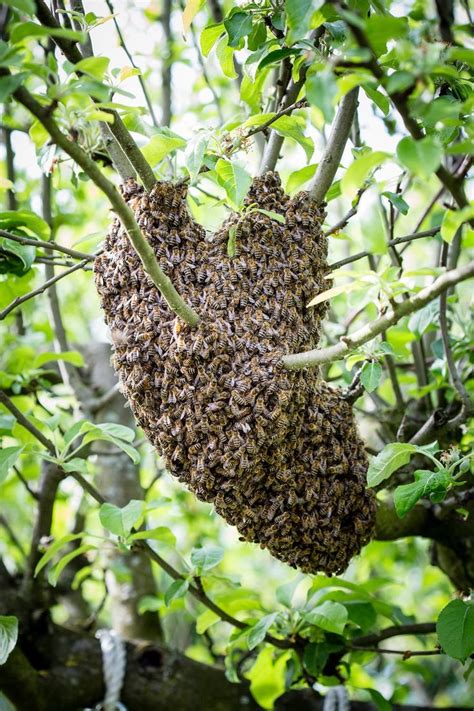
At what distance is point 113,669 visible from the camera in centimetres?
323

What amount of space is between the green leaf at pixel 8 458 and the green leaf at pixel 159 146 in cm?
97

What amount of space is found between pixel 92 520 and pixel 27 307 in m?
3.91

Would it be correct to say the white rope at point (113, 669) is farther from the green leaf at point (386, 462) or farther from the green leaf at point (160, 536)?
the green leaf at point (386, 462)

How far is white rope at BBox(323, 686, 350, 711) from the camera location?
3.21 meters

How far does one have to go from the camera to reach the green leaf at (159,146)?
218cm

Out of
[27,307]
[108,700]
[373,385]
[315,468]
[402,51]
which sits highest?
[27,307]

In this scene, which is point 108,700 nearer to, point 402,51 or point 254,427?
point 254,427

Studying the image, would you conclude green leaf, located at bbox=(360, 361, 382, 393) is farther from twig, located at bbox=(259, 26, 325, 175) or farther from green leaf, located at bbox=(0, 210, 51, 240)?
green leaf, located at bbox=(0, 210, 51, 240)

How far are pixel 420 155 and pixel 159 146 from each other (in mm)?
968

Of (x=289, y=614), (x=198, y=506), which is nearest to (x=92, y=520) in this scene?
(x=198, y=506)

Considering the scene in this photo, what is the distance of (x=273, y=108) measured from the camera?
3.01 m

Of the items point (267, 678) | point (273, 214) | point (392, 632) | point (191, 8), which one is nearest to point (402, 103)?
point (273, 214)

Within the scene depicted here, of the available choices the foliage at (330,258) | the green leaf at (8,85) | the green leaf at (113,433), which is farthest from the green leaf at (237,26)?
the green leaf at (113,433)

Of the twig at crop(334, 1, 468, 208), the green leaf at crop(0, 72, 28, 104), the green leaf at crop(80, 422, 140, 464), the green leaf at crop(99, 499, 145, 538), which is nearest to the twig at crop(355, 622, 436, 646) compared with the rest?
the green leaf at crop(99, 499, 145, 538)
